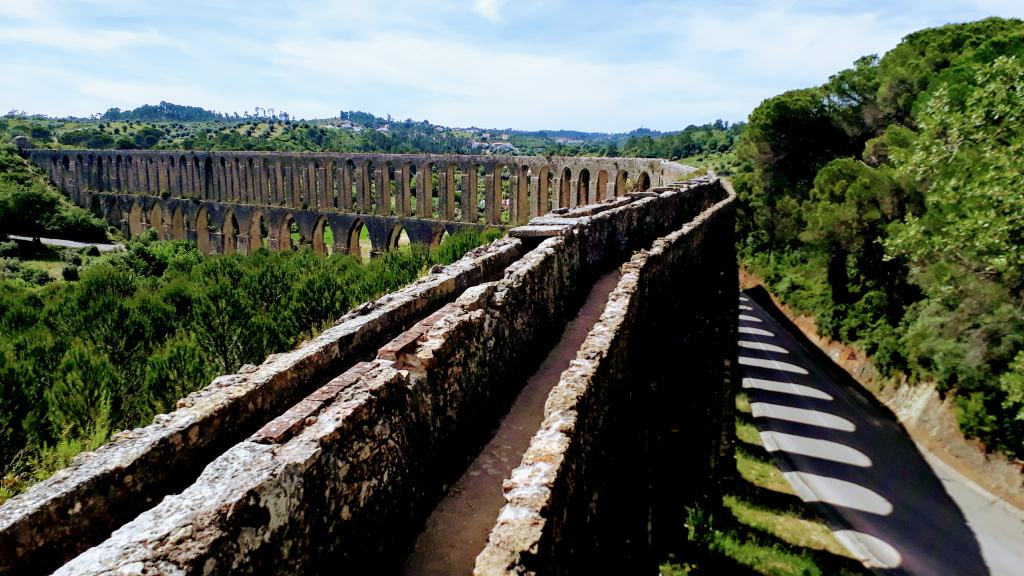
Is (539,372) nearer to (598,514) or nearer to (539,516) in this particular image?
(598,514)

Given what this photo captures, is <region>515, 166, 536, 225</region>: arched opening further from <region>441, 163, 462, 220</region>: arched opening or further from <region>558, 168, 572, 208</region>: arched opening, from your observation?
<region>441, 163, 462, 220</region>: arched opening

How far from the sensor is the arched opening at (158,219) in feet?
187

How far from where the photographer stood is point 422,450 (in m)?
4.06

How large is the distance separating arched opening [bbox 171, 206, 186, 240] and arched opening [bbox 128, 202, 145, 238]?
12.8 feet

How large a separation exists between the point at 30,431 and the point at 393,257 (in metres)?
13.8

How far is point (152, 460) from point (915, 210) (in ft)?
68.5

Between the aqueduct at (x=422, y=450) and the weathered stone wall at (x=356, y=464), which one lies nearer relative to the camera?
the weathered stone wall at (x=356, y=464)

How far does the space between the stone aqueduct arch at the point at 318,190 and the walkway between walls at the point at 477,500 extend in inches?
881

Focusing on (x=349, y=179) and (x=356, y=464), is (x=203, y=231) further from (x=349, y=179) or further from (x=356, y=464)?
(x=356, y=464)

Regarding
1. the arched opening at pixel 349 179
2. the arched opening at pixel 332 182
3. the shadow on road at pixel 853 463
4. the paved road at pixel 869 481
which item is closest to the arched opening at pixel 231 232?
the arched opening at pixel 332 182

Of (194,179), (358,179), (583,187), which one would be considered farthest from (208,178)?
(583,187)

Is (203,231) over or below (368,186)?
below

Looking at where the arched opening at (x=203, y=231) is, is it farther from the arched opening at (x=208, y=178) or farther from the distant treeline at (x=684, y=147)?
the distant treeline at (x=684, y=147)

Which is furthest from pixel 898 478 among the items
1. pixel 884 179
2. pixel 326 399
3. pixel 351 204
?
pixel 351 204
